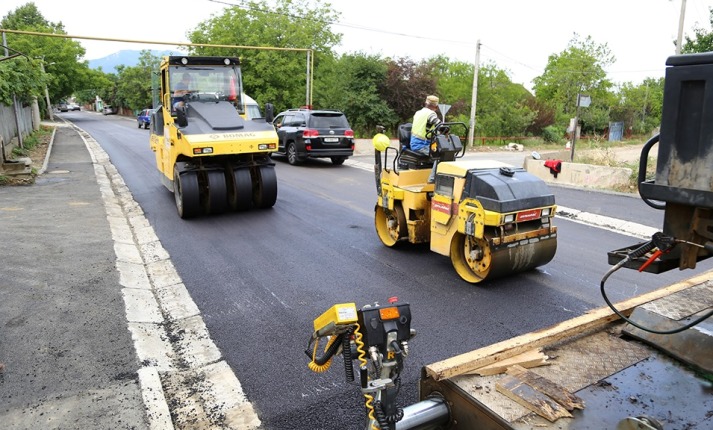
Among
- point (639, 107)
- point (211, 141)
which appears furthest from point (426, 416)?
point (639, 107)

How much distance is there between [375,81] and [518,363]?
92.9 ft

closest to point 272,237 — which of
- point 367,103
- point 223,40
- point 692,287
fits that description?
point 692,287

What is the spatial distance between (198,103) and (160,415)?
7515 mm

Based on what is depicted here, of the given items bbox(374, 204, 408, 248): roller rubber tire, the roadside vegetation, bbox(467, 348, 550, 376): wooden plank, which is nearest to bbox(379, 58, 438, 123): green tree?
the roadside vegetation

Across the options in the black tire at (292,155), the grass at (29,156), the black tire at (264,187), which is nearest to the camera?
the black tire at (264,187)

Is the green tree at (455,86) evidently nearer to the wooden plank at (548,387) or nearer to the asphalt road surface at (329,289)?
the asphalt road surface at (329,289)

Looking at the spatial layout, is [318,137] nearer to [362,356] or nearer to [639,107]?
[362,356]

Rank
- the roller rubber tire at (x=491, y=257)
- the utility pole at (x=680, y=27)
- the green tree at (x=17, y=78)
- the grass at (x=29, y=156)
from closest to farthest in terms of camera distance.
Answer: the roller rubber tire at (x=491, y=257), the grass at (x=29, y=156), the green tree at (x=17, y=78), the utility pole at (x=680, y=27)

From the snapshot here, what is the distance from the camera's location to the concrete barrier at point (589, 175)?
1271 cm

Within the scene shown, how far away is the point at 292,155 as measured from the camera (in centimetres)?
1762

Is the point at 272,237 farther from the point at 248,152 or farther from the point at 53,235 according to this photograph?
the point at 53,235

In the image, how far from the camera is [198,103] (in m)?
9.91

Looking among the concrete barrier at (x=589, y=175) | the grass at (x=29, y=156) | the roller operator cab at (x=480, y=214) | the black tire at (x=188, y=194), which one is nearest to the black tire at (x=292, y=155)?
the grass at (x=29, y=156)

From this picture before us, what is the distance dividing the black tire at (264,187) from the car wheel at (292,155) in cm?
716
